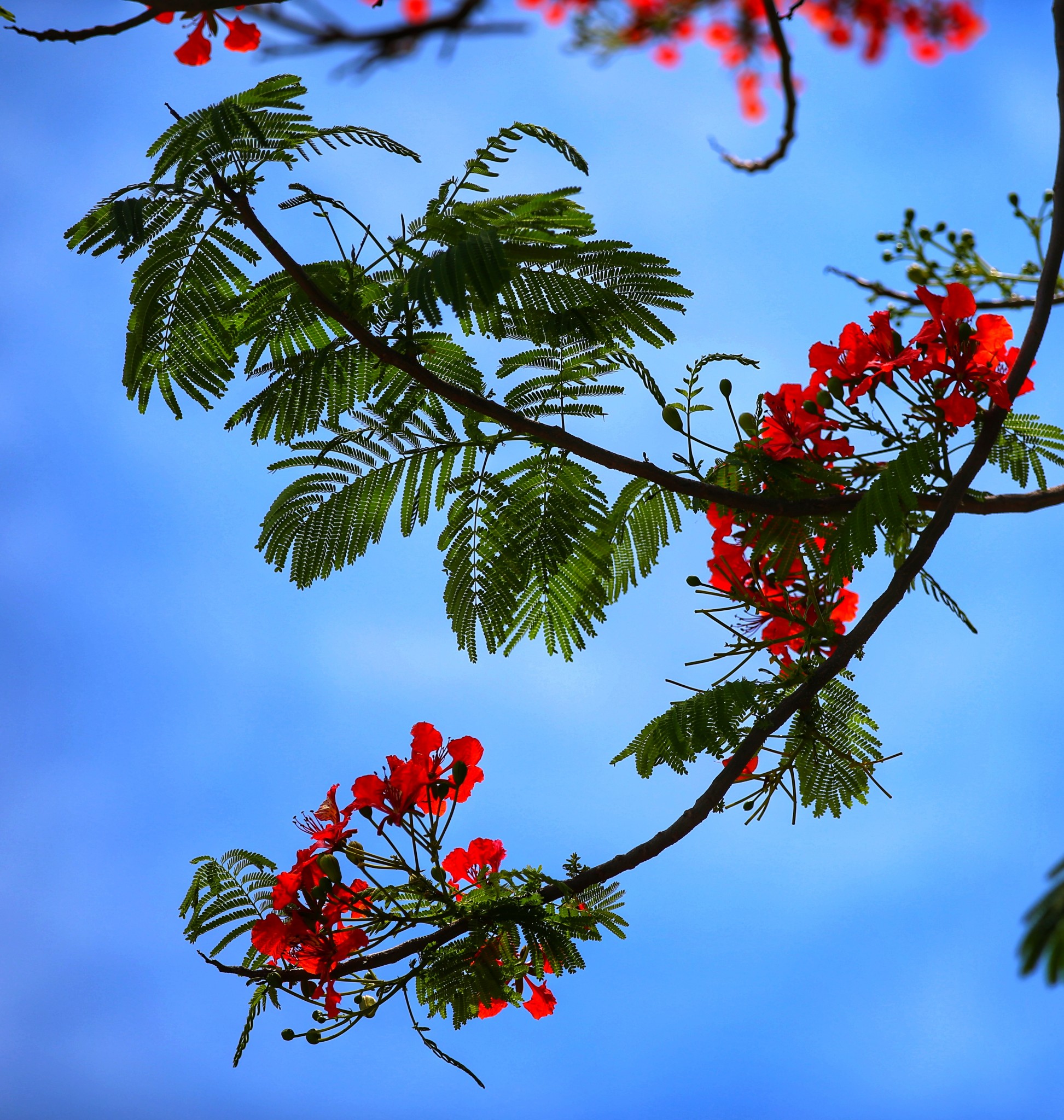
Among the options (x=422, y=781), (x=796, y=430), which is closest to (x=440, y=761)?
(x=422, y=781)

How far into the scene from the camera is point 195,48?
9.84 feet

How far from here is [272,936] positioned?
77.7 inches

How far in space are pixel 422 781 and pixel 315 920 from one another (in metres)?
0.33

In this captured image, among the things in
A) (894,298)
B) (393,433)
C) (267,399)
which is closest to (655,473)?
(393,433)

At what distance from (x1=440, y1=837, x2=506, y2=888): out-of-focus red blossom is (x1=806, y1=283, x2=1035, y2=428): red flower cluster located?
1.22m

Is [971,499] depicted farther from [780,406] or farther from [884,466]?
[780,406]

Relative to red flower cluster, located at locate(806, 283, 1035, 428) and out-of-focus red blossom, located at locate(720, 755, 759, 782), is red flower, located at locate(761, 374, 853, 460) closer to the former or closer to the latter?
red flower cluster, located at locate(806, 283, 1035, 428)

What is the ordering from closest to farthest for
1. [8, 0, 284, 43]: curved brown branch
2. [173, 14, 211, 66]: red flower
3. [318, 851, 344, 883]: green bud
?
[8, 0, 284, 43]: curved brown branch, [318, 851, 344, 883]: green bud, [173, 14, 211, 66]: red flower

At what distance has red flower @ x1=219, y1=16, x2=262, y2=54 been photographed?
125 inches

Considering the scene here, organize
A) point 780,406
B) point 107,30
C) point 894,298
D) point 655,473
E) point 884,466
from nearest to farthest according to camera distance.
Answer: point 107,30, point 655,473, point 884,466, point 780,406, point 894,298

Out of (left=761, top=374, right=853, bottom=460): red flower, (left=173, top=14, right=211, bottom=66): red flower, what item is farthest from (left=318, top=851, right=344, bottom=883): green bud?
(left=173, top=14, right=211, bottom=66): red flower

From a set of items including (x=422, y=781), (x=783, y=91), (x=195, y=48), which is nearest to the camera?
(x=783, y=91)

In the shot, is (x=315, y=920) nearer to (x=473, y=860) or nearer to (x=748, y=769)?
(x=473, y=860)

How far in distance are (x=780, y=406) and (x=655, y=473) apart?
51 cm
